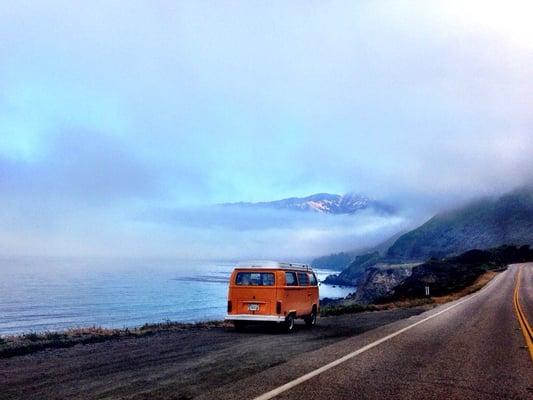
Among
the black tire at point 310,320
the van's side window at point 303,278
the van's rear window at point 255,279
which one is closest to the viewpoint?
the van's rear window at point 255,279

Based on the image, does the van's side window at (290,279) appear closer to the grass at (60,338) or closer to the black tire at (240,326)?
the black tire at (240,326)

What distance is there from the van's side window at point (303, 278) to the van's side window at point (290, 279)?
0.48m

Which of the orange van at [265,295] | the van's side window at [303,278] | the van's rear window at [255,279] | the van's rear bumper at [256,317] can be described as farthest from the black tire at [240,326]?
the van's side window at [303,278]

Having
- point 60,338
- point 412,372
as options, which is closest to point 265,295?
point 60,338

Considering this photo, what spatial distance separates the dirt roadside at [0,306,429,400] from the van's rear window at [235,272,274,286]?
7.49 feet

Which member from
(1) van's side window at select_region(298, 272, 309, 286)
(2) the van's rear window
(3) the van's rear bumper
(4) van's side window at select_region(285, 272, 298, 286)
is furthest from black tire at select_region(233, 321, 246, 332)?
(1) van's side window at select_region(298, 272, 309, 286)

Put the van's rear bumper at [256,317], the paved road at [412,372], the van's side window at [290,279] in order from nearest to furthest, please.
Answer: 1. the paved road at [412,372]
2. the van's rear bumper at [256,317]
3. the van's side window at [290,279]

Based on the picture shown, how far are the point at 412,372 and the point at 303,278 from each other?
10122 millimetres

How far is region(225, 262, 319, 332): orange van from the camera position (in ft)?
54.5

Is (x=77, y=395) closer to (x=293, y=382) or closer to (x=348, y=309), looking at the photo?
(x=293, y=382)

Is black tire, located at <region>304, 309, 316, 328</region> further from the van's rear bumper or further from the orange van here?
the van's rear bumper

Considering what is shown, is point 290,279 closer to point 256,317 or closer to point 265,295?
point 265,295

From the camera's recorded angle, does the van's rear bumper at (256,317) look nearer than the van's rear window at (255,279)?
Yes

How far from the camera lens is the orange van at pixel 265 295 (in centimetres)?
1662
